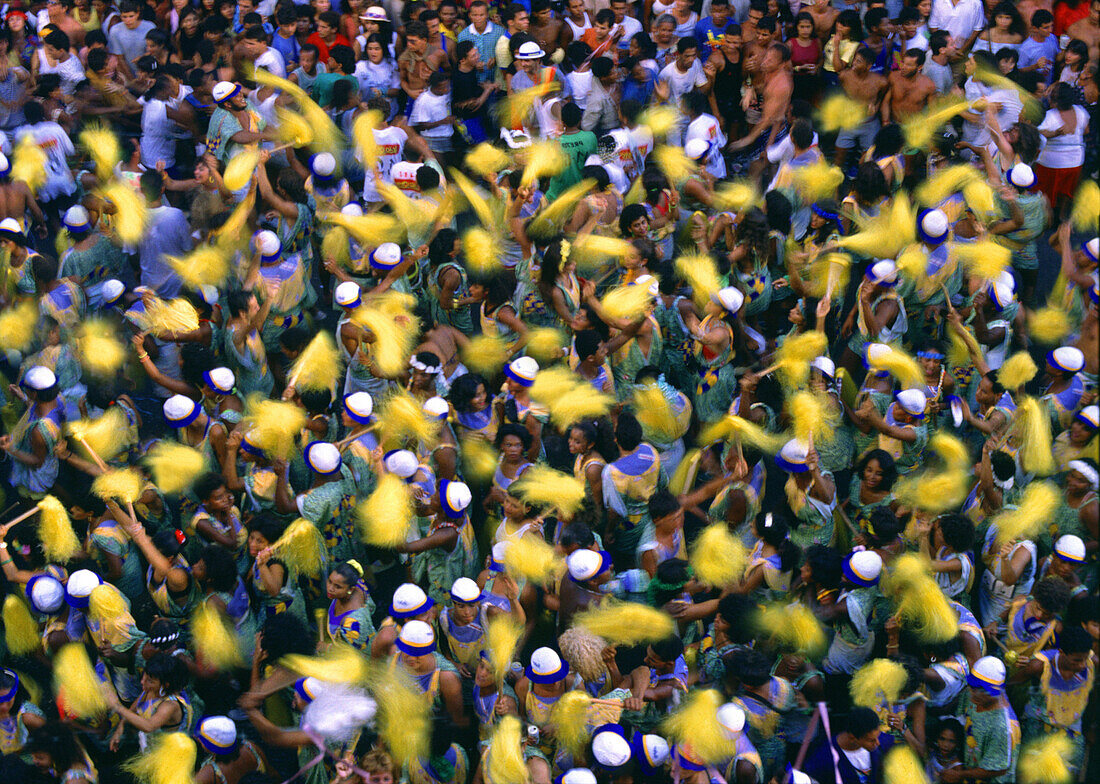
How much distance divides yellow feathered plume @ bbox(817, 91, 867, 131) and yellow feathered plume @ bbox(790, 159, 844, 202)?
119 cm

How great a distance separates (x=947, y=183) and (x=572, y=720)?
463 cm

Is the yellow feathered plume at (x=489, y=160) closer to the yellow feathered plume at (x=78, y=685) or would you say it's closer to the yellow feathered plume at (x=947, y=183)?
the yellow feathered plume at (x=947, y=183)

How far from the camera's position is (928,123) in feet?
28.1

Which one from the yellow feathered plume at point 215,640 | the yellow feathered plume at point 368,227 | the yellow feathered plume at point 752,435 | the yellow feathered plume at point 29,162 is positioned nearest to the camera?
the yellow feathered plume at point 215,640

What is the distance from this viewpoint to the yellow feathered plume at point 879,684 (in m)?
4.92

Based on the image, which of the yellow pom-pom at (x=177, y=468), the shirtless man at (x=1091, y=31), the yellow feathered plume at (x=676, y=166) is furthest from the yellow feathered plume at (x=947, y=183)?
the yellow pom-pom at (x=177, y=468)

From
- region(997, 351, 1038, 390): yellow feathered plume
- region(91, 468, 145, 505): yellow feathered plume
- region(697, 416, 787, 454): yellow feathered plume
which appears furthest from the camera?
region(997, 351, 1038, 390): yellow feathered plume

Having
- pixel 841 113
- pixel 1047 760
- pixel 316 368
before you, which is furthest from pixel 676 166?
pixel 1047 760

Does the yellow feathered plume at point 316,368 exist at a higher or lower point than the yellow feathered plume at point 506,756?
lower

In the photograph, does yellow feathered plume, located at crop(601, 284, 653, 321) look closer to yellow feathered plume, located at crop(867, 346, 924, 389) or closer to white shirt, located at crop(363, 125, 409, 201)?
yellow feathered plume, located at crop(867, 346, 924, 389)

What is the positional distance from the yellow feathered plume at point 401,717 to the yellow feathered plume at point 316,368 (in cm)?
215

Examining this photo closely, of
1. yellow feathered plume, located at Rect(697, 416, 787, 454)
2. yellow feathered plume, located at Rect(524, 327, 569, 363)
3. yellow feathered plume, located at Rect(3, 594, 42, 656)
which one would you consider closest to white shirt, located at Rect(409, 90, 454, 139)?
yellow feathered plume, located at Rect(524, 327, 569, 363)

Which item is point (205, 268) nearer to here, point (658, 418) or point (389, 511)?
point (389, 511)

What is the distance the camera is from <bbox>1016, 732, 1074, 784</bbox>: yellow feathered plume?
471cm
